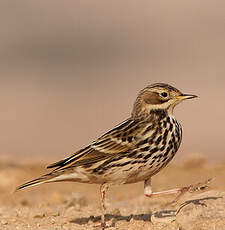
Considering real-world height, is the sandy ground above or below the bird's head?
below

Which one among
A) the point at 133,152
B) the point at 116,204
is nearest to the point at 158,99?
the point at 133,152

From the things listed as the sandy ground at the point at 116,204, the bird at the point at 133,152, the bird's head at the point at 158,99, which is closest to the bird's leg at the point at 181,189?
the bird at the point at 133,152

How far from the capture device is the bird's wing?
1037 centimetres

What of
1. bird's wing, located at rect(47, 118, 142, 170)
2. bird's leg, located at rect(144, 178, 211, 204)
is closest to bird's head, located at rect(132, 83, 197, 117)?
bird's wing, located at rect(47, 118, 142, 170)

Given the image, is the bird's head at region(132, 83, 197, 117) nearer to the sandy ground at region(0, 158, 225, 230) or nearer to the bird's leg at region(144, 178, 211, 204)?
the bird's leg at region(144, 178, 211, 204)

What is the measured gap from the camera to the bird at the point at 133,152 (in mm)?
10250

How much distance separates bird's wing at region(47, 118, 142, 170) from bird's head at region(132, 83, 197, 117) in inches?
10.8

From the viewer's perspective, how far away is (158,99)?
10.8 meters

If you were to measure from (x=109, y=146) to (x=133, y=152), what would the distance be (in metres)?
0.36

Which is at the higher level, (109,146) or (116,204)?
(109,146)

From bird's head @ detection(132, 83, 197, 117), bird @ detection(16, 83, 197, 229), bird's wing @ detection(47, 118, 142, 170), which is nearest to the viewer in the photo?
bird @ detection(16, 83, 197, 229)

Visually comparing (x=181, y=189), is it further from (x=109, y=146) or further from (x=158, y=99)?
(x=158, y=99)

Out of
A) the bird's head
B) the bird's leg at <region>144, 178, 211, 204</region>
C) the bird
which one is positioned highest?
the bird's head

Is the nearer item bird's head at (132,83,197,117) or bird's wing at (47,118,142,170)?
bird's wing at (47,118,142,170)
